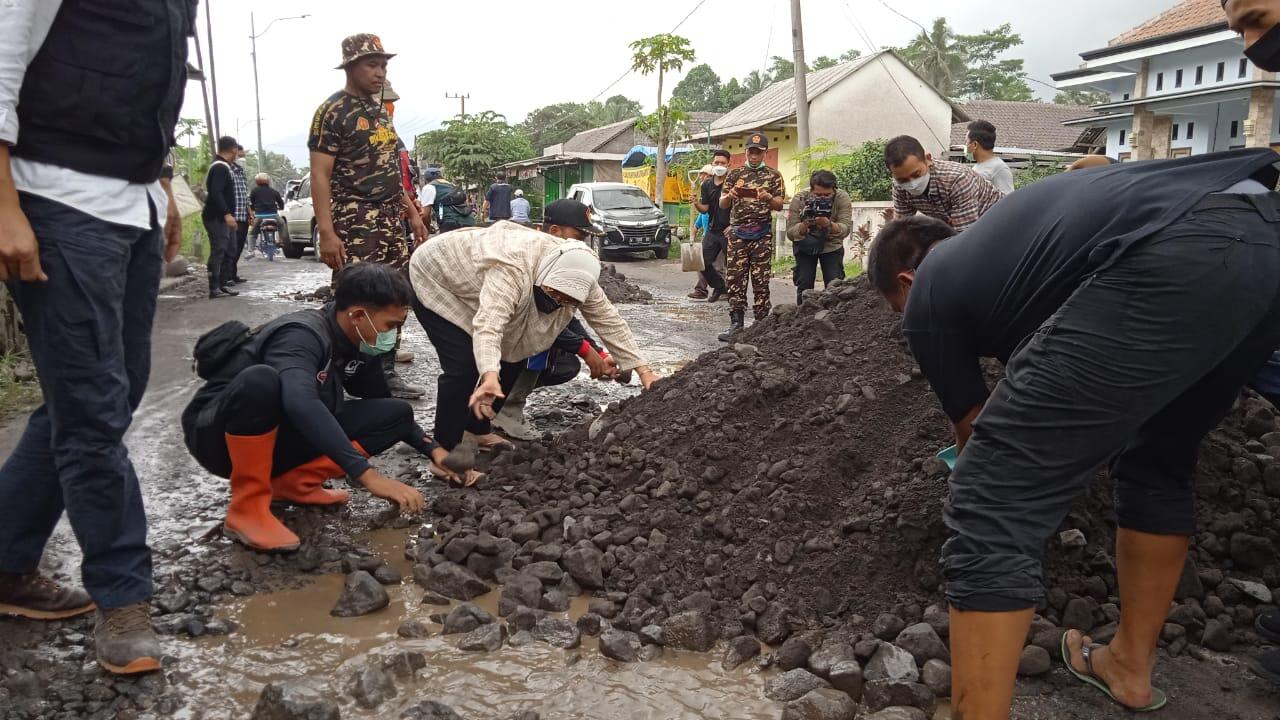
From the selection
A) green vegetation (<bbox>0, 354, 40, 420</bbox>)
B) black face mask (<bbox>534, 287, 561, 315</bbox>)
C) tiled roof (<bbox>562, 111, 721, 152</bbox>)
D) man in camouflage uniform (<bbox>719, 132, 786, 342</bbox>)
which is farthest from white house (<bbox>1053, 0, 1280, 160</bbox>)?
tiled roof (<bbox>562, 111, 721, 152</bbox>)

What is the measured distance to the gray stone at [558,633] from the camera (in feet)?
8.66

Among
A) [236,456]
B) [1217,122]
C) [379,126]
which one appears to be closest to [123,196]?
[236,456]

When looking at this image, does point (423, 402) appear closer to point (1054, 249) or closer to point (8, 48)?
point (8, 48)

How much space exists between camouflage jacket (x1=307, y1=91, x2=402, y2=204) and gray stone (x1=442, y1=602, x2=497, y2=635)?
2.89 m

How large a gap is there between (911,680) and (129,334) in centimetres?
222

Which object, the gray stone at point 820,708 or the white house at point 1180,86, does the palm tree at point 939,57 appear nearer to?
the white house at point 1180,86

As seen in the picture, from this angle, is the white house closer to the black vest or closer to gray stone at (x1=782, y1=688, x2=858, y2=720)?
gray stone at (x1=782, y1=688, x2=858, y2=720)

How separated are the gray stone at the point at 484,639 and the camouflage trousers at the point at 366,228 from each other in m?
2.78

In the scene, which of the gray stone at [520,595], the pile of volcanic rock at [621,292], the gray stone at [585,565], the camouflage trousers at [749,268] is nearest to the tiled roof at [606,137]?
the pile of volcanic rock at [621,292]

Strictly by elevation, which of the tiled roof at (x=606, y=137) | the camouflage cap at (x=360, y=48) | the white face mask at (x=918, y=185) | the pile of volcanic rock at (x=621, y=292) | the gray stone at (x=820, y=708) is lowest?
the gray stone at (x=820, y=708)

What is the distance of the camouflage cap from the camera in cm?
465

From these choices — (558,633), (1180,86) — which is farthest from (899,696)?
(1180,86)

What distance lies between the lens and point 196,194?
2245cm

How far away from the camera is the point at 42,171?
207cm
